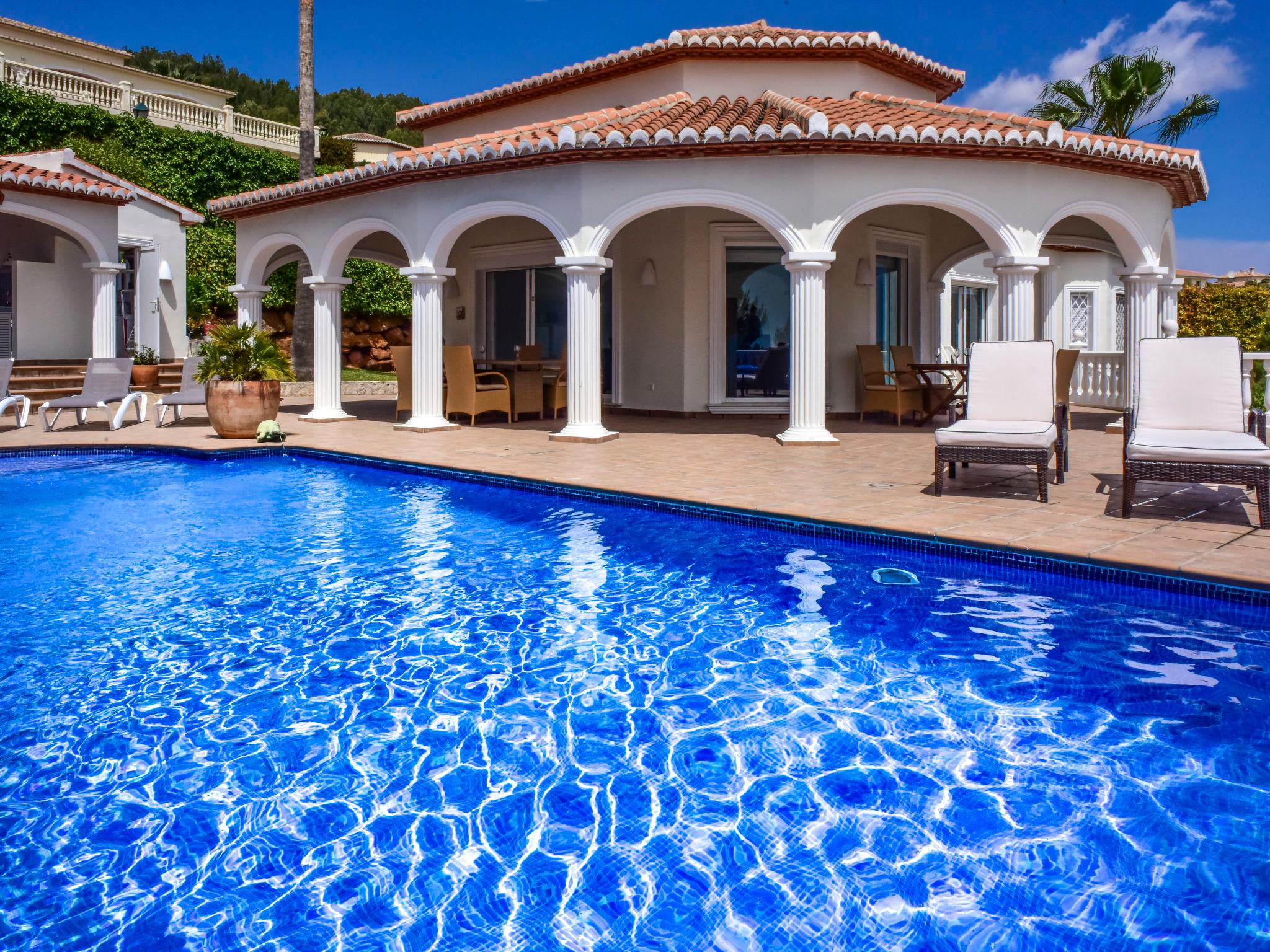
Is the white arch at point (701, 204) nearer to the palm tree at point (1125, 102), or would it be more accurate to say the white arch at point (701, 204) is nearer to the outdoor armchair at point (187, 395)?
the outdoor armchair at point (187, 395)

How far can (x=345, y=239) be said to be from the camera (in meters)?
15.0

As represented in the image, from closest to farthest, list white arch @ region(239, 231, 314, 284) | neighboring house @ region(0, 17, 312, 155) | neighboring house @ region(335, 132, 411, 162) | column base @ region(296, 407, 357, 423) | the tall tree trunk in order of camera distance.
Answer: column base @ region(296, 407, 357, 423), white arch @ region(239, 231, 314, 284), the tall tree trunk, neighboring house @ region(0, 17, 312, 155), neighboring house @ region(335, 132, 411, 162)

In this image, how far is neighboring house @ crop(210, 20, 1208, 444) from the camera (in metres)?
11.8

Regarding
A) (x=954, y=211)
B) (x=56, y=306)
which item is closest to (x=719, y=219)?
(x=954, y=211)

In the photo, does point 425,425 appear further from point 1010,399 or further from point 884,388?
point 1010,399

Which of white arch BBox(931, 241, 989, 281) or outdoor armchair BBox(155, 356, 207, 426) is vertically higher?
white arch BBox(931, 241, 989, 281)

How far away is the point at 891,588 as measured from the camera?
5.85 meters

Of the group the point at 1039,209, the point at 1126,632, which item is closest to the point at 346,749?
the point at 1126,632

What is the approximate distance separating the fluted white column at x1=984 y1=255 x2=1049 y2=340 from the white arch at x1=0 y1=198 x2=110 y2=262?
16467 millimetres

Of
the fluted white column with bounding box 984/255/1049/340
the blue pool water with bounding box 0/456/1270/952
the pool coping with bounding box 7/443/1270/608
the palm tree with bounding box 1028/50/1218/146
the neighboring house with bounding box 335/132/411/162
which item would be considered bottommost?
the blue pool water with bounding box 0/456/1270/952

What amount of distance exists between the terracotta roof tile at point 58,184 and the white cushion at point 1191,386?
59.7ft

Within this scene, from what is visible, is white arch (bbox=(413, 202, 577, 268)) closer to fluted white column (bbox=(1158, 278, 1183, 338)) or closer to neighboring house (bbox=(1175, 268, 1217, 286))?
fluted white column (bbox=(1158, 278, 1183, 338))

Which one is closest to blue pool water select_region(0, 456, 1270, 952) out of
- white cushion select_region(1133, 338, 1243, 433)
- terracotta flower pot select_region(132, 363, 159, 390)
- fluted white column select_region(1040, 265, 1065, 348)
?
white cushion select_region(1133, 338, 1243, 433)

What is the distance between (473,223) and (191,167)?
1766 cm
